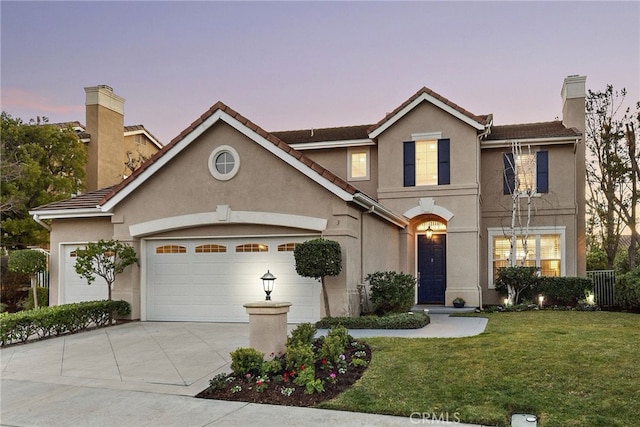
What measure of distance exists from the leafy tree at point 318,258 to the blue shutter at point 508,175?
8922 mm

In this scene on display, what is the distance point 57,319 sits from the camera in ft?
39.1

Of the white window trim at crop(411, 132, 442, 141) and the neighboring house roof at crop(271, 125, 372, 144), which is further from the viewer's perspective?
the neighboring house roof at crop(271, 125, 372, 144)

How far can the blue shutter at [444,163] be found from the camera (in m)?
17.9

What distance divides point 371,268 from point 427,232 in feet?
14.8

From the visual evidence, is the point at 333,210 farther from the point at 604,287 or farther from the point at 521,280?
the point at 604,287

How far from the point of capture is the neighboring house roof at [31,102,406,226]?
1275 centimetres

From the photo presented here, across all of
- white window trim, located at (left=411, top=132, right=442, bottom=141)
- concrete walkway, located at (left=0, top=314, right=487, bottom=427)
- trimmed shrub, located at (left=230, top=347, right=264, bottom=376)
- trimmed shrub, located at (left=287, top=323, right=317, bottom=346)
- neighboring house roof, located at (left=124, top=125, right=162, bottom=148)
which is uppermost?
neighboring house roof, located at (left=124, top=125, right=162, bottom=148)

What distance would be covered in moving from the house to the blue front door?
36 millimetres

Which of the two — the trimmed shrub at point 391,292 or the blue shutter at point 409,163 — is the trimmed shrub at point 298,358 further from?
the blue shutter at point 409,163

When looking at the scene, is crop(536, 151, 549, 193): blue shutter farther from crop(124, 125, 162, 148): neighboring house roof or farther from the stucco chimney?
crop(124, 125, 162, 148): neighboring house roof

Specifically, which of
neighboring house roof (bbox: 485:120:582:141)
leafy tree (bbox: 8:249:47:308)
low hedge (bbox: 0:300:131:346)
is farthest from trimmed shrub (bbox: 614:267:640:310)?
leafy tree (bbox: 8:249:47:308)

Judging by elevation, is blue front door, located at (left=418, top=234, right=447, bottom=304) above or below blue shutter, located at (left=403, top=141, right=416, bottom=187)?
below

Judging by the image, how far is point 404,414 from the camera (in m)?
6.34

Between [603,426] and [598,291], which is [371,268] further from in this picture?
[603,426]
